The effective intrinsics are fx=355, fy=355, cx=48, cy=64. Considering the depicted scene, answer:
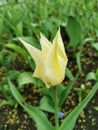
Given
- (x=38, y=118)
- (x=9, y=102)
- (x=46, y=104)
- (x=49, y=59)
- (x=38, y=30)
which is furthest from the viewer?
(x=38, y=30)

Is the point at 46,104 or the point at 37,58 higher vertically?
the point at 37,58

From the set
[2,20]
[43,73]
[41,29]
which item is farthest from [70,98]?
[43,73]

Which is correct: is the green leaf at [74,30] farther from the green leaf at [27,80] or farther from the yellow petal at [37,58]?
the yellow petal at [37,58]

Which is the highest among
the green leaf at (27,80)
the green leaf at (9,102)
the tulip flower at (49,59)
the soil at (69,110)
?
the tulip flower at (49,59)

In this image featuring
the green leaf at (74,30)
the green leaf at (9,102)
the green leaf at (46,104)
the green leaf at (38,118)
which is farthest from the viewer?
the green leaf at (74,30)

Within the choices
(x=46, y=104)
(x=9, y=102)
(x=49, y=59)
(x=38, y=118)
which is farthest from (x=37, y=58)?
(x=9, y=102)

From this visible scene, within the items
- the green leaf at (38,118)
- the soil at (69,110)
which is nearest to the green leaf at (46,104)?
the soil at (69,110)

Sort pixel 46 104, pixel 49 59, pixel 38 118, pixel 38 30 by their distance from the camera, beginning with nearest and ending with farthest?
pixel 49 59 < pixel 38 118 < pixel 46 104 < pixel 38 30

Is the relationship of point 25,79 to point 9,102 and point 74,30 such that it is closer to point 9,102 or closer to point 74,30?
point 9,102

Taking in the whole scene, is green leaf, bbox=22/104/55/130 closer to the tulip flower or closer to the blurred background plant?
the tulip flower
